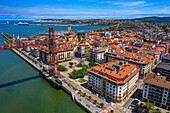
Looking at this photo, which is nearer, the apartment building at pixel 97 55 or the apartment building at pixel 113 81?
the apartment building at pixel 113 81

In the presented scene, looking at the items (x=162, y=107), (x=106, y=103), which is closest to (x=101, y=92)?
(x=106, y=103)

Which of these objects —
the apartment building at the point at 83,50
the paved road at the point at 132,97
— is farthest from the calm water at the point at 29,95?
the apartment building at the point at 83,50

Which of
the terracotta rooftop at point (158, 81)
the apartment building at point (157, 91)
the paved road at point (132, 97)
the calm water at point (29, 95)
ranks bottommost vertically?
the calm water at point (29, 95)

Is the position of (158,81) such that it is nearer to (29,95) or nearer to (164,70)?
(164,70)

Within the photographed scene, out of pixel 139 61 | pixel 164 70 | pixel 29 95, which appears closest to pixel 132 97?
pixel 139 61

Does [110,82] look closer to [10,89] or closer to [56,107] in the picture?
[56,107]

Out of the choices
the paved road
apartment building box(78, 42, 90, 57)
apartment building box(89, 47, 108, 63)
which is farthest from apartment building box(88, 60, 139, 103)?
apartment building box(78, 42, 90, 57)

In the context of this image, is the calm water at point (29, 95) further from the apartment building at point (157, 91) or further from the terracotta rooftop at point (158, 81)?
the terracotta rooftop at point (158, 81)
